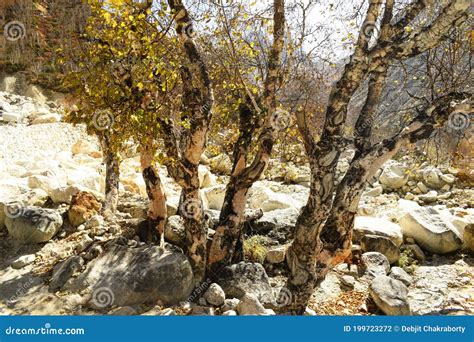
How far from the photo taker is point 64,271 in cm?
644

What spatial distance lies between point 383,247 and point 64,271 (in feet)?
21.9

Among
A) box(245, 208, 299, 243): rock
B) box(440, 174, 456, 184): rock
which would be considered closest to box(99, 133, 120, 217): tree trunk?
box(245, 208, 299, 243): rock

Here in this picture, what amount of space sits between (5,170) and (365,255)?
1007 centimetres

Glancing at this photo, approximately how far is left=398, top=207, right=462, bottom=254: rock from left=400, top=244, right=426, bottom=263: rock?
319 millimetres

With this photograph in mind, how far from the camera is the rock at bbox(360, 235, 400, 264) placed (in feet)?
29.3

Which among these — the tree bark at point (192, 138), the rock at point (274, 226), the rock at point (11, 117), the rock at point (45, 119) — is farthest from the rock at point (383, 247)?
the rock at point (11, 117)

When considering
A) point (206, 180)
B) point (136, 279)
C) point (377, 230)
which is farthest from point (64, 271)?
point (206, 180)

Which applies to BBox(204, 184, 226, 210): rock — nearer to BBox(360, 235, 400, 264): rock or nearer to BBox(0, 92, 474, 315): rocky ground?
BBox(0, 92, 474, 315): rocky ground

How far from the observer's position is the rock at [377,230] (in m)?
9.24

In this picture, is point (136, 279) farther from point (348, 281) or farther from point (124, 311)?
point (348, 281)

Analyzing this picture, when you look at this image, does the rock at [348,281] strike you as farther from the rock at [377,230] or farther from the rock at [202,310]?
the rock at [202,310]

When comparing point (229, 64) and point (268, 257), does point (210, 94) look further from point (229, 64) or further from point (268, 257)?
point (268, 257)

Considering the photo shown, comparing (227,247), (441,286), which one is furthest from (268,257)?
(441,286)

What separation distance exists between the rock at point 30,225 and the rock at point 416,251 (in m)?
7.93
